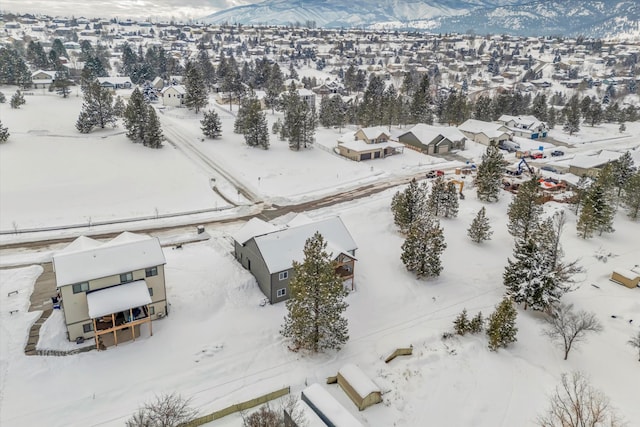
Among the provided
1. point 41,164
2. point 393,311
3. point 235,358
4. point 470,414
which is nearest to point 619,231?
point 393,311

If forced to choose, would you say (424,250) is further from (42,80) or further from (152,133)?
(42,80)

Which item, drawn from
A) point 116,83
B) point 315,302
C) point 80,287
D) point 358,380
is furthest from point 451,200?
point 116,83

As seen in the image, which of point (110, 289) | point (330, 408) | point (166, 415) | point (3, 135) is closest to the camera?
point (166, 415)

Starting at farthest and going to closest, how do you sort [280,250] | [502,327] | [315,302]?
1. [280,250]
2. [502,327]
3. [315,302]

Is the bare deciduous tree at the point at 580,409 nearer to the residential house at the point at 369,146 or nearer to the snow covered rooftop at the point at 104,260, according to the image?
the snow covered rooftop at the point at 104,260

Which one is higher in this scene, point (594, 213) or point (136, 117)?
point (136, 117)

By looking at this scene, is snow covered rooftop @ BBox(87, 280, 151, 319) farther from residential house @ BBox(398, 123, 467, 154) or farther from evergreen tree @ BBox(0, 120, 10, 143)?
→ residential house @ BBox(398, 123, 467, 154)

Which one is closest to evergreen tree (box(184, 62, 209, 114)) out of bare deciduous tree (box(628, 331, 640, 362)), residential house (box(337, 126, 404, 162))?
residential house (box(337, 126, 404, 162))

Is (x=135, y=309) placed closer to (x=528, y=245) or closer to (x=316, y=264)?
(x=316, y=264)
